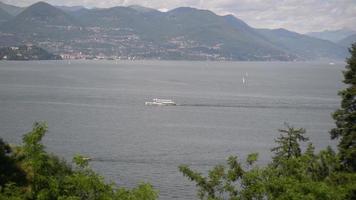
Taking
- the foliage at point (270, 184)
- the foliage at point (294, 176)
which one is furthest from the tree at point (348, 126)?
the foliage at point (270, 184)

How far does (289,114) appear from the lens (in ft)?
360

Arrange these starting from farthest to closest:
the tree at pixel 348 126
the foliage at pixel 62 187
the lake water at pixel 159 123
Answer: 1. the lake water at pixel 159 123
2. the tree at pixel 348 126
3. the foliage at pixel 62 187

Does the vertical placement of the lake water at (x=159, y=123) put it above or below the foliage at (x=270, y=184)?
below

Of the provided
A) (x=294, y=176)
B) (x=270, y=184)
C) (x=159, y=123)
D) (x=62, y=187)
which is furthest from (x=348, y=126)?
(x=159, y=123)

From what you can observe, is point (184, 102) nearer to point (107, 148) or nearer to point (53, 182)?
point (107, 148)

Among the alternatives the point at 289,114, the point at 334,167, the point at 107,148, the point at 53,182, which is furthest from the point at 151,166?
the point at 289,114

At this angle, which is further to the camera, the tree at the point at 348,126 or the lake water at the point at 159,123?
the lake water at the point at 159,123

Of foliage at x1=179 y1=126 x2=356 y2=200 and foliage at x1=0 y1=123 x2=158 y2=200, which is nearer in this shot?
foliage at x1=0 y1=123 x2=158 y2=200

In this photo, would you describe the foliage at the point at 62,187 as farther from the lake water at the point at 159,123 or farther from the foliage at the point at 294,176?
the lake water at the point at 159,123

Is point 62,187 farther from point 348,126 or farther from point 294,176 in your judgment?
point 348,126

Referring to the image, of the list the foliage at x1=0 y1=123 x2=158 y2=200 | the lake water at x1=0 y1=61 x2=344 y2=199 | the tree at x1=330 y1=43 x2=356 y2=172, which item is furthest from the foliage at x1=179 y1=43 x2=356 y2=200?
the lake water at x1=0 y1=61 x2=344 y2=199

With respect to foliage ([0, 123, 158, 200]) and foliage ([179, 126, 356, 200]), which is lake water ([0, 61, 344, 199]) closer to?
foliage ([179, 126, 356, 200])

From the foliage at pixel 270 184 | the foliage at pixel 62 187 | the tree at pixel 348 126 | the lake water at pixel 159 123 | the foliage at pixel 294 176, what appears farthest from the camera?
the lake water at pixel 159 123

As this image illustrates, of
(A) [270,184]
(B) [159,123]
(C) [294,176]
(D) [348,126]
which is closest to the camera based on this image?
(A) [270,184]
